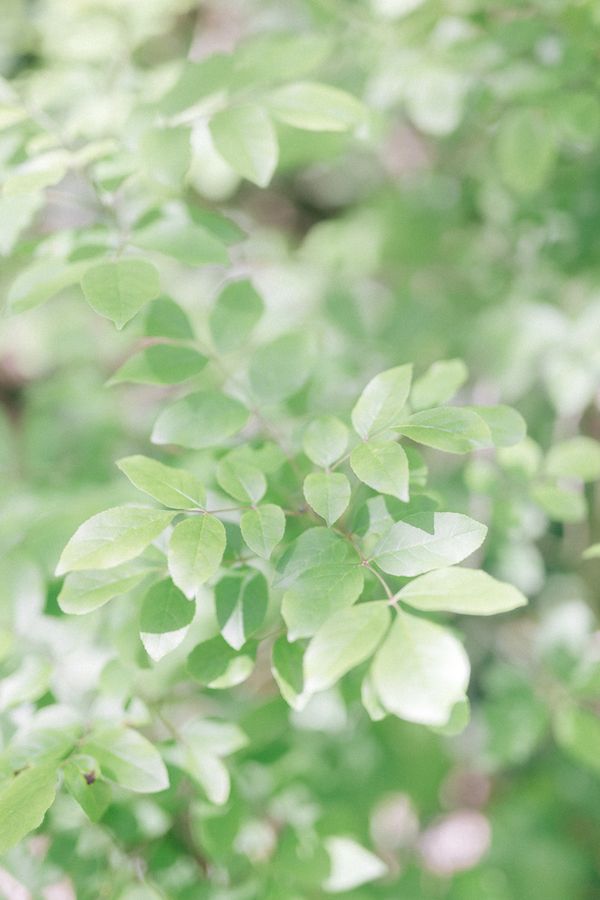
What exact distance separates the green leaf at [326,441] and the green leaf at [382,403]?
0.05m

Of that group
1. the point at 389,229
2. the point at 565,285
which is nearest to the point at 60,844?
the point at 565,285

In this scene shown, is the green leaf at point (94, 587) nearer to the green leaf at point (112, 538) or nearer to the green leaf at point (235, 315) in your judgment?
the green leaf at point (112, 538)

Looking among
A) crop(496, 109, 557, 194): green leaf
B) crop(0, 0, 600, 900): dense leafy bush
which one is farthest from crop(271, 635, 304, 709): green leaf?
crop(496, 109, 557, 194): green leaf

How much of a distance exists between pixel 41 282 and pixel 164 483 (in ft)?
0.96

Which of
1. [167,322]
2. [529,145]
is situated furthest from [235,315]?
[529,145]

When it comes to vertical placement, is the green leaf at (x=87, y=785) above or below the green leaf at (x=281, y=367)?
below

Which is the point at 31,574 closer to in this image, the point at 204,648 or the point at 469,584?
the point at 204,648

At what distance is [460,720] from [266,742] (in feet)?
1.45

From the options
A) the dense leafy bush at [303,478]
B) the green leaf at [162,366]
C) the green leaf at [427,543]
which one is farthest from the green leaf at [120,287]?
the green leaf at [427,543]

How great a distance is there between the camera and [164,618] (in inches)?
27.8

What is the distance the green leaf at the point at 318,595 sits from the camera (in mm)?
624

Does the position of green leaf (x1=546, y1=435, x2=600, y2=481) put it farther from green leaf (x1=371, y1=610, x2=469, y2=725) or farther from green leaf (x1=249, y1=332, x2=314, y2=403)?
green leaf (x1=371, y1=610, x2=469, y2=725)

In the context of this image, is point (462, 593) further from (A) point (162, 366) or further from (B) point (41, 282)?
(B) point (41, 282)

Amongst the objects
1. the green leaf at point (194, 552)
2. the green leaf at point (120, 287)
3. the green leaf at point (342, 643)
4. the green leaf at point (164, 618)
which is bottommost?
the green leaf at point (164, 618)
